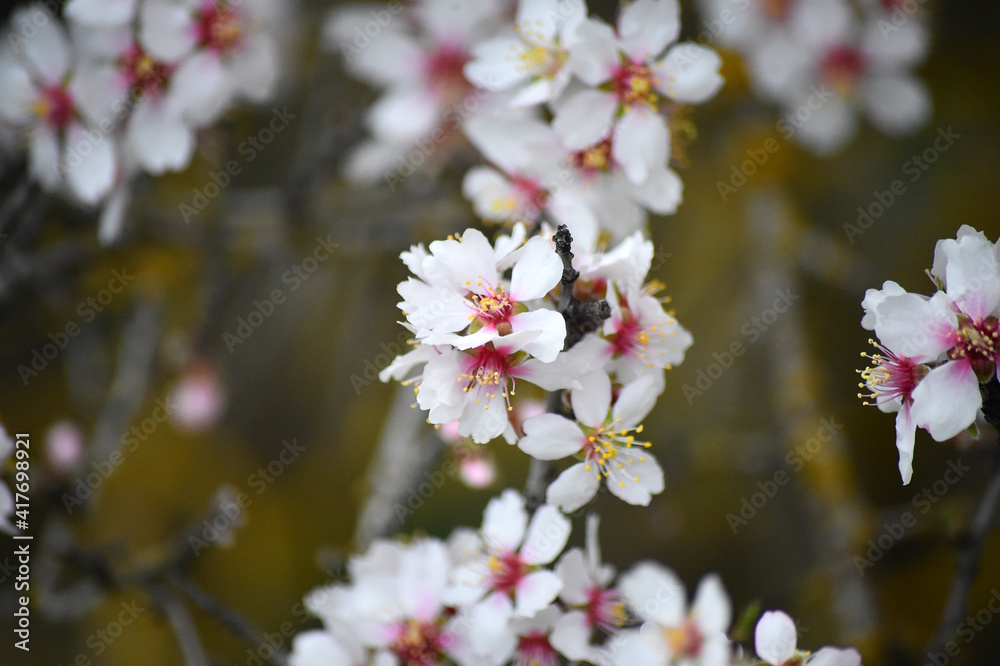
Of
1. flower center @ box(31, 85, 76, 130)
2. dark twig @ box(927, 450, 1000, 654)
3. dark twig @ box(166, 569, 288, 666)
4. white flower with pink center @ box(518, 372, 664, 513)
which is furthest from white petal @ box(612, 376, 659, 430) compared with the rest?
flower center @ box(31, 85, 76, 130)

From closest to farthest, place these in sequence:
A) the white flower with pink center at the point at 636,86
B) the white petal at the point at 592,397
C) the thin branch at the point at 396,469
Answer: the white petal at the point at 592,397 → the white flower with pink center at the point at 636,86 → the thin branch at the point at 396,469

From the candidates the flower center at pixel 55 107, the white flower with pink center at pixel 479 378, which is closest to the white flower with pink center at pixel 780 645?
the white flower with pink center at pixel 479 378

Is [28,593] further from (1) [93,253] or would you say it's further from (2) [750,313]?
(2) [750,313]

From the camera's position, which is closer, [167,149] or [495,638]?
[495,638]

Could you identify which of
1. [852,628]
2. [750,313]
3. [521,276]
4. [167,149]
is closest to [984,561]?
[852,628]

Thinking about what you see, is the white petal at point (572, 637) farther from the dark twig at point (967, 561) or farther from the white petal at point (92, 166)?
the white petal at point (92, 166)
